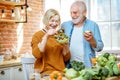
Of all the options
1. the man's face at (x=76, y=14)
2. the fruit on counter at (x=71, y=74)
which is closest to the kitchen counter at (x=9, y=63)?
the man's face at (x=76, y=14)

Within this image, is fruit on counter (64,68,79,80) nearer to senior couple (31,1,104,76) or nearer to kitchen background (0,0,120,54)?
senior couple (31,1,104,76)

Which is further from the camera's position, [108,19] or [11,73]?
[108,19]

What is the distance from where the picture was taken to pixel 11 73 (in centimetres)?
438

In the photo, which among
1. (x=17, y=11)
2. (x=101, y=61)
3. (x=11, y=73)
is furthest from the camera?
(x=17, y=11)

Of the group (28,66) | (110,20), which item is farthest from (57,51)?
(110,20)

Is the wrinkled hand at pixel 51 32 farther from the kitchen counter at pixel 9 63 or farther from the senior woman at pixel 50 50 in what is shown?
the kitchen counter at pixel 9 63

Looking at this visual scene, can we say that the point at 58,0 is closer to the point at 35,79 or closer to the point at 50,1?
the point at 50,1

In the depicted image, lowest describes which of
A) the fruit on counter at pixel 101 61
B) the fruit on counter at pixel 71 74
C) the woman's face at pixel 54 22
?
the fruit on counter at pixel 71 74

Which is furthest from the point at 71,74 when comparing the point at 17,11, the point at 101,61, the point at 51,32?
the point at 17,11

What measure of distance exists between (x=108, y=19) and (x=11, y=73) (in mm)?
2078

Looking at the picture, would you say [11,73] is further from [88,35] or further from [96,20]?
[88,35]

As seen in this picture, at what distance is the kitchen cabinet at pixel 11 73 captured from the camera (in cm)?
420

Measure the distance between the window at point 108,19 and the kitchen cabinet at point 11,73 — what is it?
67.4 inches

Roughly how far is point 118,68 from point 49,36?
0.75 m
